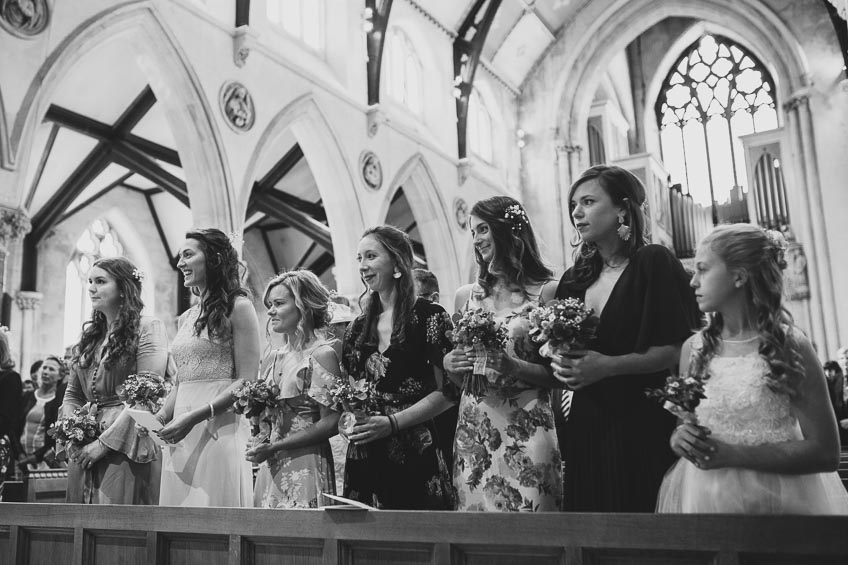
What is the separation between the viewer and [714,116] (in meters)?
19.8

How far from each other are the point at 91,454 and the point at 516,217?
1.80m

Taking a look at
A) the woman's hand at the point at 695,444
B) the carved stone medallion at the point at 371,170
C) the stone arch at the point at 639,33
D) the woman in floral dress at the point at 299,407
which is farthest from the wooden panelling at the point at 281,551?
the stone arch at the point at 639,33

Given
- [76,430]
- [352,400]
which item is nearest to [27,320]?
[76,430]

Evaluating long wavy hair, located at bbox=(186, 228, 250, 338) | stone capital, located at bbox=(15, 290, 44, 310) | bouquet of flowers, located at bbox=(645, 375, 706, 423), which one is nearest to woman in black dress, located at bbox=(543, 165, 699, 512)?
bouquet of flowers, located at bbox=(645, 375, 706, 423)

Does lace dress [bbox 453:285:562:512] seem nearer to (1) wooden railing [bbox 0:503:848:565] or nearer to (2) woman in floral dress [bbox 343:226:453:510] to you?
(2) woman in floral dress [bbox 343:226:453:510]

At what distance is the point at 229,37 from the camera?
9672 millimetres

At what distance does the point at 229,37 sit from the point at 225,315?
7456 millimetres

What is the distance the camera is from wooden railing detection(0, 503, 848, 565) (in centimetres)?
154

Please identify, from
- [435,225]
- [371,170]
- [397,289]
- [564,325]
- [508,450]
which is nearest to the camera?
[564,325]

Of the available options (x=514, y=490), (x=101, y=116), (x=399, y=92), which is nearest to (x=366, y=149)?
(x=399, y=92)

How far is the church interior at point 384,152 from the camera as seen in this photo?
2088 millimetres

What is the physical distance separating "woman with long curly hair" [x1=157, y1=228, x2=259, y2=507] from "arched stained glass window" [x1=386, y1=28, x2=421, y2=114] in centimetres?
Answer: 1072

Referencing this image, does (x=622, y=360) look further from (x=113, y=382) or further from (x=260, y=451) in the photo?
(x=113, y=382)

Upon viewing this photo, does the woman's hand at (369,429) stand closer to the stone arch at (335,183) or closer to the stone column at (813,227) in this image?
the stone arch at (335,183)
